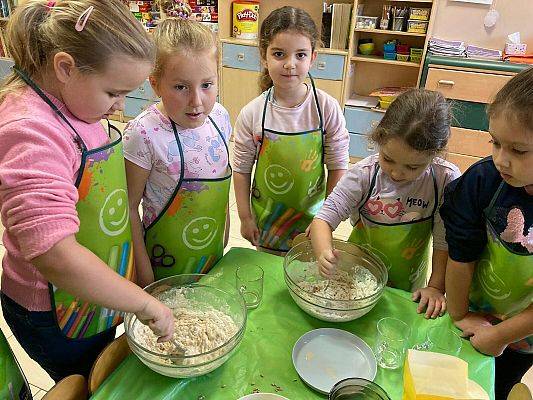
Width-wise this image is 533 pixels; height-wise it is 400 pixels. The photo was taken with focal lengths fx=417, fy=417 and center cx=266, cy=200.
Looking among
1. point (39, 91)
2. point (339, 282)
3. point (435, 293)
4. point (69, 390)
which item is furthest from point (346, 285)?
point (39, 91)

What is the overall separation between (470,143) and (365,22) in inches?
49.3

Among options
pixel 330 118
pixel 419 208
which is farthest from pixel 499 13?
pixel 419 208

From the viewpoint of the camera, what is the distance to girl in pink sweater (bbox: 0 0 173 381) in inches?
25.8

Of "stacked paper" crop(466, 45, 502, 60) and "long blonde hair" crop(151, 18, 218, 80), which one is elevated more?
"long blonde hair" crop(151, 18, 218, 80)

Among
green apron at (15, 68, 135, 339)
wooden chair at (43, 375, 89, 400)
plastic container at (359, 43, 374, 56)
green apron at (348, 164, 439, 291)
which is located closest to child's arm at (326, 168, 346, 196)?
green apron at (348, 164, 439, 291)

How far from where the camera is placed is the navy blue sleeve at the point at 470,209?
97 cm

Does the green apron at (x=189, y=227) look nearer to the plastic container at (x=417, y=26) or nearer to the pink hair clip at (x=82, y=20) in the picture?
the pink hair clip at (x=82, y=20)

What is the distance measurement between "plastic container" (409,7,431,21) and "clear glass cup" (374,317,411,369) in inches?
113

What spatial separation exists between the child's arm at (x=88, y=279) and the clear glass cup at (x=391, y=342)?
0.47 m

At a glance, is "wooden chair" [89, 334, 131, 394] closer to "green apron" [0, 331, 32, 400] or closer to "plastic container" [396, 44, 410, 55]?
"green apron" [0, 331, 32, 400]

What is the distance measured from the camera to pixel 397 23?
3.23 meters

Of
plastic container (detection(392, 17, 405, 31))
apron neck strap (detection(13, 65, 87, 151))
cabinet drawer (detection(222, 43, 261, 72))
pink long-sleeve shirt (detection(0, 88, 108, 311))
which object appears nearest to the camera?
Result: pink long-sleeve shirt (detection(0, 88, 108, 311))

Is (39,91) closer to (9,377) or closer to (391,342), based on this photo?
(9,377)

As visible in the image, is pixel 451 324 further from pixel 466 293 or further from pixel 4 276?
pixel 4 276
